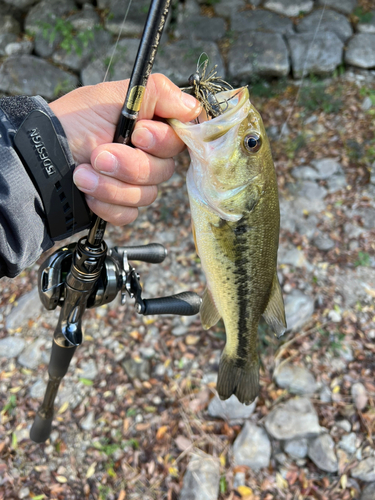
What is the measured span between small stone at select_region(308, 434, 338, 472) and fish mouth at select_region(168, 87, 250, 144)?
2808 millimetres

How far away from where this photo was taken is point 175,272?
438cm

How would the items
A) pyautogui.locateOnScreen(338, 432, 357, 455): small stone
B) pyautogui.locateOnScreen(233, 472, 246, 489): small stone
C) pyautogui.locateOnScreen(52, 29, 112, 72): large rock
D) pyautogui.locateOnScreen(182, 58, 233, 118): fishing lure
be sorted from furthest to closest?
pyautogui.locateOnScreen(52, 29, 112, 72): large rock < pyautogui.locateOnScreen(338, 432, 357, 455): small stone < pyautogui.locateOnScreen(233, 472, 246, 489): small stone < pyautogui.locateOnScreen(182, 58, 233, 118): fishing lure

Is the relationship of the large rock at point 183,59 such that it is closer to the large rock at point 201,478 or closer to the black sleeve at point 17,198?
the black sleeve at point 17,198

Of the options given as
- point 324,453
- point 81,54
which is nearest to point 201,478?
point 324,453

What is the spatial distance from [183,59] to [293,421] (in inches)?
207

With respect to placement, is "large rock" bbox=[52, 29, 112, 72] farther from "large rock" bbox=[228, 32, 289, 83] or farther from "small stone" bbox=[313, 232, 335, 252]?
"small stone" bbox=[313, 232, 335, 252]

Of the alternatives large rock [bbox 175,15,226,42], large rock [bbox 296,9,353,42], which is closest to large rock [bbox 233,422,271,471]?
large rock [bbox 175,15,226,42]

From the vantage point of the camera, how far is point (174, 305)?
1.76m

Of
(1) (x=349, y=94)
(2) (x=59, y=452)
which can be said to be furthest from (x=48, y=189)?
(1) (x=349, y=94)

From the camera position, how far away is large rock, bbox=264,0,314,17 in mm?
6555

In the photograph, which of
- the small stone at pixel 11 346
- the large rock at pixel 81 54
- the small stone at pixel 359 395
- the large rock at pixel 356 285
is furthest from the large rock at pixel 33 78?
the small stone at pixel 359 395

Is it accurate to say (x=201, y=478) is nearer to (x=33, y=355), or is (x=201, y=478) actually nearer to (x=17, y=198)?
(x=33, y=355)

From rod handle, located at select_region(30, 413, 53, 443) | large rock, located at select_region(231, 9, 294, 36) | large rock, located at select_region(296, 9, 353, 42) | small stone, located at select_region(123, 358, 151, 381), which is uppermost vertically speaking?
large rock, located at select_region(296, 9, 353, 42)

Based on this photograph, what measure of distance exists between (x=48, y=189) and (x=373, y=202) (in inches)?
178
